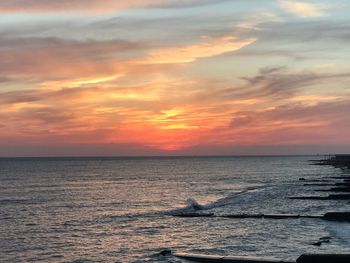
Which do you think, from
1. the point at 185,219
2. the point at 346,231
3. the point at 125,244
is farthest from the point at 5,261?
the point at 346,231

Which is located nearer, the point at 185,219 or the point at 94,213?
the point at 185,219

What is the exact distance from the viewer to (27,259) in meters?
31.6

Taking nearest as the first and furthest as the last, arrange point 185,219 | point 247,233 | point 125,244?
point 125,244 < point 247,233 < point 185,219

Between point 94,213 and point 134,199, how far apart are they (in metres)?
17.7

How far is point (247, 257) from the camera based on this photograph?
93.8 ft

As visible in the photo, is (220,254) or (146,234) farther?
(146,234)

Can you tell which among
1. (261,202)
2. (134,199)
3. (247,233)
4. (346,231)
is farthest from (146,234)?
(134,199)

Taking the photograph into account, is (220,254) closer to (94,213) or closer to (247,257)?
(247,257)

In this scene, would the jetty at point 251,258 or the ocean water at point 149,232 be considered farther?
the ocean water at point 149,232

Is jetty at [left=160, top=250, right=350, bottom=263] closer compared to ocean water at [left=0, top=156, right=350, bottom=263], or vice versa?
jetty at [left=160, top=250, right=350, bottom=263]

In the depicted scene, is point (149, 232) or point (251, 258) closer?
point (251, 258)

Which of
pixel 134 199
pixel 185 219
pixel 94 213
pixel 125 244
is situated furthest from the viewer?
pixel 134 199

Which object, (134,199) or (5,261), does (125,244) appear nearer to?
(5,261)

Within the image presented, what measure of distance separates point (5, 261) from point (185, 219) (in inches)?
818
